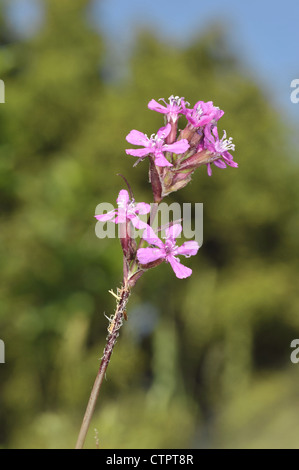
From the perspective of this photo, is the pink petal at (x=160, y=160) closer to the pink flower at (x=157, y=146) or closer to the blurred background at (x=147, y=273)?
the pink flower at (x=157, y=146)

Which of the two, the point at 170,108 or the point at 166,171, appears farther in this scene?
the point at 170,108

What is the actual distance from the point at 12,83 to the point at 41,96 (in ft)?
1.88

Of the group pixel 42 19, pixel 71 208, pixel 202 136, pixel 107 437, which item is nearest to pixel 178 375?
pixel 71 208

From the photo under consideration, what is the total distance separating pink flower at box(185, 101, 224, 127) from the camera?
0.77m

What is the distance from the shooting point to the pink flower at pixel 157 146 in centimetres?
72

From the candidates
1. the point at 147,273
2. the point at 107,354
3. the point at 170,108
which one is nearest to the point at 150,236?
the point at 107,354

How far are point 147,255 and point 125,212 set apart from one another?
0.30ft

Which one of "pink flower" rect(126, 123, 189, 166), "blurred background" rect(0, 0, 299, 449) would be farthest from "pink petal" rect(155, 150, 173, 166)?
"blurred background" rect(0, 0, 299, 449)

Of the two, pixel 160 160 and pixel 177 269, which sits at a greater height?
pixel 160 160

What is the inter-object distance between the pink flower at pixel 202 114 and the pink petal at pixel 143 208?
0.14m

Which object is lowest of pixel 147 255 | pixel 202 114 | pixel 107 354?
pixel 107 354

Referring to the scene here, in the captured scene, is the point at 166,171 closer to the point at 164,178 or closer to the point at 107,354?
the point at 164,178

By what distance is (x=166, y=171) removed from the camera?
74cm

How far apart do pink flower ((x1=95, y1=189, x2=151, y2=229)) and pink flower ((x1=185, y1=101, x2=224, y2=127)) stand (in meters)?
0.14
